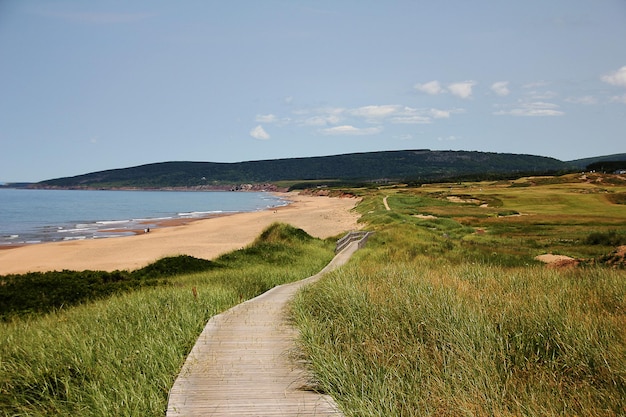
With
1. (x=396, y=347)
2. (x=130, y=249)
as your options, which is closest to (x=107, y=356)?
(x=396, y=347)

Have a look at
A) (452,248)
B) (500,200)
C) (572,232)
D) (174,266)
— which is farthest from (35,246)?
(500,200)

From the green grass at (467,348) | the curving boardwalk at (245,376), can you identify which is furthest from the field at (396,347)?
the curving boardwalk at (245,376)

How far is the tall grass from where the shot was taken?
5.00 meters

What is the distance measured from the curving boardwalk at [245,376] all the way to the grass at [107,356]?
250mm

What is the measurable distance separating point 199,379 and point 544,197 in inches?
2230

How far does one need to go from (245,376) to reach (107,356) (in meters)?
1.91

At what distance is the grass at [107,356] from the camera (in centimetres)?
555

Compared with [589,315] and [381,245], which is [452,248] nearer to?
[381,245]

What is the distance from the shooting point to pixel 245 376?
5.99 meters

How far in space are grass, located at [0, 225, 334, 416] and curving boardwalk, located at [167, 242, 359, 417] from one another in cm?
25

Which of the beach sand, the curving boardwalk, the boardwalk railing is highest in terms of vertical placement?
the curving boardwalk

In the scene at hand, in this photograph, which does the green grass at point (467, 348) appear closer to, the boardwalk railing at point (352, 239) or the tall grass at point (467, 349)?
the tall grass at point (467, 349)

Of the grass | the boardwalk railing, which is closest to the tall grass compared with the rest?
the grass

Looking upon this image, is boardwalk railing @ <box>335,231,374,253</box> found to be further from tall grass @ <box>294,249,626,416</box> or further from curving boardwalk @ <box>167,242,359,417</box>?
curving boardwalk @ <box>167,242,359,417</box>
